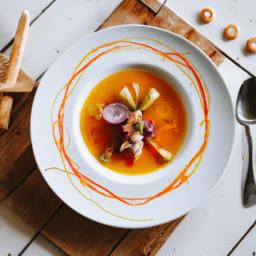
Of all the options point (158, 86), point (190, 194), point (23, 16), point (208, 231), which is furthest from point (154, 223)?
point (23, 16)

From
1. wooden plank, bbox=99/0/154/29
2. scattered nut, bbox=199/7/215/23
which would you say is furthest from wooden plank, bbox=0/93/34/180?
scattered nut, bbox=199/7/215/23

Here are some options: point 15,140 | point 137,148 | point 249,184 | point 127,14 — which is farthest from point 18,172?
point 249,184

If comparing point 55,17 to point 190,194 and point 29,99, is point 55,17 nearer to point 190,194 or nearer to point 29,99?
point 29,99

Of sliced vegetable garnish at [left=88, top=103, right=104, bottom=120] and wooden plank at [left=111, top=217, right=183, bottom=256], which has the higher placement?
sliced vegetable garnish at [left=88, top=103, right=104, bottom=120]

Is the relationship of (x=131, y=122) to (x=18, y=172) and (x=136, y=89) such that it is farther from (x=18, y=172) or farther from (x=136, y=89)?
(x=18, y=172)

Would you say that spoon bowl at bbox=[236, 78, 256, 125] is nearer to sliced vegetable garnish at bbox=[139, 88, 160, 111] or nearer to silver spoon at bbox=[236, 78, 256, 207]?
silver spoon at bbox=[236, 78, 256, 207]

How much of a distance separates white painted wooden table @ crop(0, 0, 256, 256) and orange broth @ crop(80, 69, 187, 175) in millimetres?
178

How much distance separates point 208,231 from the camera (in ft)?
3.98

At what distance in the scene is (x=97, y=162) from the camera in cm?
112

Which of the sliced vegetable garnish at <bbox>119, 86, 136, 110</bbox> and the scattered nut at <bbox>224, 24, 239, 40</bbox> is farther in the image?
the scattered nut at <bbox>224, 24, 239, 40</bbox>

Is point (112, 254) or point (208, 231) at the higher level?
point (208, 231)

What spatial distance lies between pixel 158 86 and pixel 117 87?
11 centimetres

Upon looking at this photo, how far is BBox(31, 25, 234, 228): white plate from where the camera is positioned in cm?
107

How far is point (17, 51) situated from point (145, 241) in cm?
58
